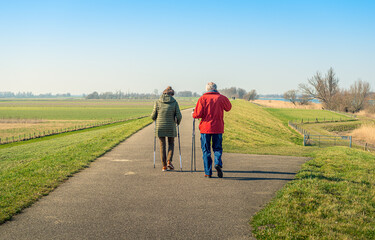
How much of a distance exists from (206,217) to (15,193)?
3.98 m

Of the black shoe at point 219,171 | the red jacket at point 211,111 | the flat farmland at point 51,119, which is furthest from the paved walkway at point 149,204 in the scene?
the flat farmland at point 51,119

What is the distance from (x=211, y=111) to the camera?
7289mm

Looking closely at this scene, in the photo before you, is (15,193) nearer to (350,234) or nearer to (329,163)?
(350,234)

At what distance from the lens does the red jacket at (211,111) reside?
7255mm

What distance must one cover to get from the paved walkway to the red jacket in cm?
123

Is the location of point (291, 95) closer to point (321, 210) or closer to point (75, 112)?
point (75, 112)

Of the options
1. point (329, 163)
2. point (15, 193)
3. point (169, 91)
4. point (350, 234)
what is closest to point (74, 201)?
point (15, 193)

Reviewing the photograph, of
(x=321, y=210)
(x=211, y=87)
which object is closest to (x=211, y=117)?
(x=211, y=87)

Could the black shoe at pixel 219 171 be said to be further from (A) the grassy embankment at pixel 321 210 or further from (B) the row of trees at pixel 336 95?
(B) the row of trees at pixel 336 95

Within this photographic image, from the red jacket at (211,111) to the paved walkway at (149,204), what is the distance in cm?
123

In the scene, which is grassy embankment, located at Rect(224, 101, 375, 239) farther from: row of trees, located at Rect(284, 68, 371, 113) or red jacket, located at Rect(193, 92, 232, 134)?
row of trees, located at Rect(284, 68, 371, 113)

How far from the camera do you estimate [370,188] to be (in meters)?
6.85

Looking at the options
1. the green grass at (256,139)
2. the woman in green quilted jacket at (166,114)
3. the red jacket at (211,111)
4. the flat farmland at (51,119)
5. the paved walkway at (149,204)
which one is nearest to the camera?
the paved walkway at (149,204)

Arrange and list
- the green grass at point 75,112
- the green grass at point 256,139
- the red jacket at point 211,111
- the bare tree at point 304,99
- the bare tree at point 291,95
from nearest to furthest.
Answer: the red jacket at point 211,111 < the green grass at point 256,139 < the green grass at point 75,112 < the bare tree at point 304,99 < the bare tree at point 291,95
